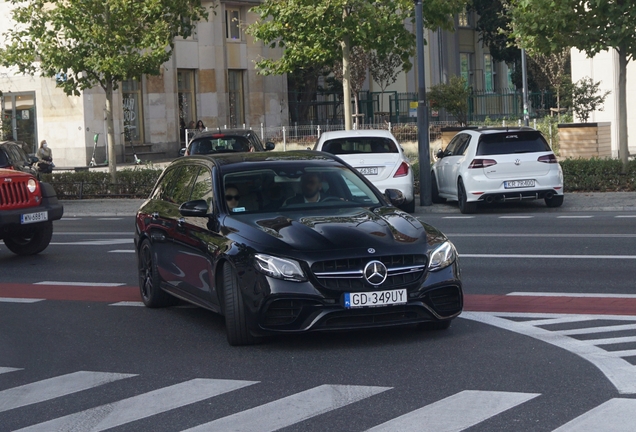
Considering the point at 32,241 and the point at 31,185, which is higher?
the point at 31,185

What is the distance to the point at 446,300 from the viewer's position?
9078 millimetres

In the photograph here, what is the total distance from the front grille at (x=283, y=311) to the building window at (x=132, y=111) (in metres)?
41.3

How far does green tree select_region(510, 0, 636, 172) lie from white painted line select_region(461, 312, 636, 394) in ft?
49.4

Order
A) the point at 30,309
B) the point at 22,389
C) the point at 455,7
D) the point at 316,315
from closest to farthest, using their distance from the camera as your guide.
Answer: the point at 22,389 → the point at 316,315 → the point at 30,309 → the point at 455,7

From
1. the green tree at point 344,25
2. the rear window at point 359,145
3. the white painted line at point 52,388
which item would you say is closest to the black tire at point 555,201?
the rear window at point 359,145

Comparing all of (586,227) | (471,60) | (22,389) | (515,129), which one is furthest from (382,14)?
(471,60)

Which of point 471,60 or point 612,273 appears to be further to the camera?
point 471,60

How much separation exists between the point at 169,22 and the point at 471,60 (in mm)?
51250

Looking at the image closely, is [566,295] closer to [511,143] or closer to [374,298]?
→ [374,298]

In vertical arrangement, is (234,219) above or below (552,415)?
above

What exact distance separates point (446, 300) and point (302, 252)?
1.21m

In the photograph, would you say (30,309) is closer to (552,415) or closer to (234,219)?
(234,219)

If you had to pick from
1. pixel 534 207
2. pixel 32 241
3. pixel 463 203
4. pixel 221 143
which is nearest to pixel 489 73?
pixel 221 143

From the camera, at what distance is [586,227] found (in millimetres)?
17969
